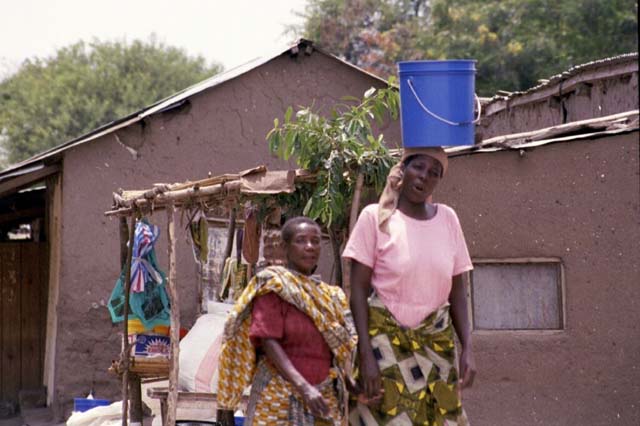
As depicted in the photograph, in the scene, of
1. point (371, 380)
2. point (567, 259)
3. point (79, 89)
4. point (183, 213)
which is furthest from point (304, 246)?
point (79, 89)

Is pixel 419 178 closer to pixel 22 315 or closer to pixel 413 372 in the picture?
pixel 413 372

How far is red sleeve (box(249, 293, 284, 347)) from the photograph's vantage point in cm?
480

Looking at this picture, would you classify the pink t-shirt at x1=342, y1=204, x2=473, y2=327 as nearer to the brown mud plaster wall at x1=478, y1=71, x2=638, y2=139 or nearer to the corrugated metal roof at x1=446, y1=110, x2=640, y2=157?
the corrugated metal roof at x1=446, y1=110, x2=640, y2=157

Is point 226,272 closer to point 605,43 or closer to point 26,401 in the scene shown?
point 26,401

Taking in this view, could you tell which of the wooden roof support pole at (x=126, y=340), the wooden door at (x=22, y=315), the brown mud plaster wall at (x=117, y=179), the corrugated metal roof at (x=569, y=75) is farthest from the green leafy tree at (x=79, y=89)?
the wooden roof support pole at (x=126, y=340)

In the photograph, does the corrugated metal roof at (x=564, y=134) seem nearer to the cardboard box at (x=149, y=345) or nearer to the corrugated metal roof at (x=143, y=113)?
the cardboard box at (x=149, y=345)

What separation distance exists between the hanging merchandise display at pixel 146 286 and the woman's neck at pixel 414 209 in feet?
13.4

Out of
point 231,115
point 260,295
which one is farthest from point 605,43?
point 260,295

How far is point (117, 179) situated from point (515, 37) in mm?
13772

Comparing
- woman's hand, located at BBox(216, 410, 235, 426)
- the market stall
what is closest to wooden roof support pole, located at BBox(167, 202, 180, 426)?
the market stall

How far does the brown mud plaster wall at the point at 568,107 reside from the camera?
9.16 m

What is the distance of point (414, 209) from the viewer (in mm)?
4918

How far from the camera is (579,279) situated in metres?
7.85

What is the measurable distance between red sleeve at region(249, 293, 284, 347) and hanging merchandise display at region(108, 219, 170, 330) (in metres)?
3.92
